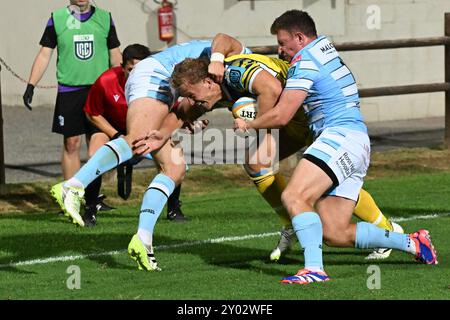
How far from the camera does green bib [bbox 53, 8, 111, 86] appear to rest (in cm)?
1343

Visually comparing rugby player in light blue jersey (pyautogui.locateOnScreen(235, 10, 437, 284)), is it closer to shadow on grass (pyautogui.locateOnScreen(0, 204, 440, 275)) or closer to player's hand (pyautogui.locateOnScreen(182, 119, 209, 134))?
shadow on grass (pyautogui.locateOnScreen(0, 204, 440, 275))

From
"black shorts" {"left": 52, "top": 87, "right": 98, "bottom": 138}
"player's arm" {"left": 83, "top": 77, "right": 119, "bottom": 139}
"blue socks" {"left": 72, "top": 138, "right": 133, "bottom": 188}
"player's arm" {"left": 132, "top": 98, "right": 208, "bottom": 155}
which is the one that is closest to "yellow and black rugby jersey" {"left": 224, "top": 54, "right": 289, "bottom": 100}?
"player's arm" {"left": 132, "top": 98, "right": 208, "bottom": 155}

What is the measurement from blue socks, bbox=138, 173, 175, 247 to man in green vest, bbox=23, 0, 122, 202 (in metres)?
3.70

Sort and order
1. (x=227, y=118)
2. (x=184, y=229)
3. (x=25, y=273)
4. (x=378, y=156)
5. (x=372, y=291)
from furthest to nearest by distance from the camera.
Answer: (x=227, y=118)
(x=378, y=156)
(x=184, y=229)
(x=25, y=273)
(x=372, y=291)

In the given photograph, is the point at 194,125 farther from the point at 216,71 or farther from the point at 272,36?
the point at 272,36

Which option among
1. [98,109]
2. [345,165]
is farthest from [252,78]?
[98,109]

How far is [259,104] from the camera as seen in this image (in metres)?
9.06

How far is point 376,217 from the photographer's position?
975 cm

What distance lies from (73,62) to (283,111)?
17.1 ft

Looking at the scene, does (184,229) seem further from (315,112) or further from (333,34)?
(333,34)

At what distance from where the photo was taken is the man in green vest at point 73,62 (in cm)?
1341

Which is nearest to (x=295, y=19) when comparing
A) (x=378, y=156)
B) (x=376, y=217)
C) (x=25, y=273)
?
(x=376, y=217)

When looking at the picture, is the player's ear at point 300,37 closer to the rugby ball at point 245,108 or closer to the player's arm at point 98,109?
the rugby ball at point 245,108

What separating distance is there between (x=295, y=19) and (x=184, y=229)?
3459mm
